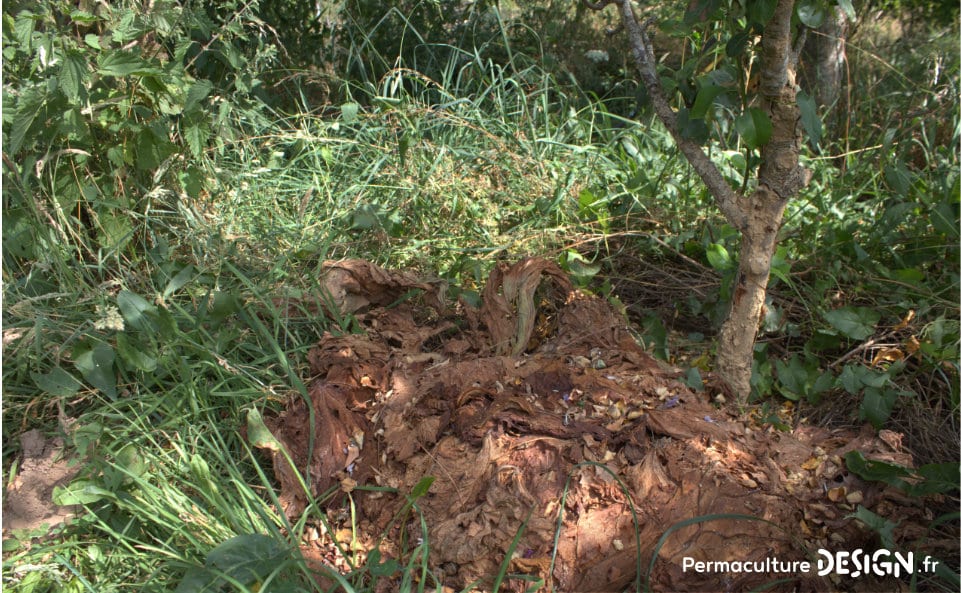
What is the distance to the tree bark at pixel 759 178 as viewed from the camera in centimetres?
197

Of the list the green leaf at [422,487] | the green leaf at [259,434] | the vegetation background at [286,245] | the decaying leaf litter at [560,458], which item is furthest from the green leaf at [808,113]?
the green leaf at [259,434]

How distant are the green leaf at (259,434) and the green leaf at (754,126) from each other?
1.40m

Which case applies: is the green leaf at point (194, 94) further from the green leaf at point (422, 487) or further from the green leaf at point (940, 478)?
the green leaf at point (940, 478)

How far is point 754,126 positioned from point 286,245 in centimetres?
165

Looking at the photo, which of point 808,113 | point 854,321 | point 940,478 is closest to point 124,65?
point 808,113

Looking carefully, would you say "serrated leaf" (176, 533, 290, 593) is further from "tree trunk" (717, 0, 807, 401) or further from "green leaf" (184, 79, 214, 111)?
"green leaf" (184, 79, 214, 111)

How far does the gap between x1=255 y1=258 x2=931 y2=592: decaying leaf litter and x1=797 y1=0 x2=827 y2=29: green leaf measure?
960mm

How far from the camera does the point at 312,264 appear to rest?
2842mm

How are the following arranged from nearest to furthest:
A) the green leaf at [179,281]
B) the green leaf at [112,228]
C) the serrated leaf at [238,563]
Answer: the serrated leaf at [238,563]
the green leaf at [179,281]
the green leaf at [112,228]

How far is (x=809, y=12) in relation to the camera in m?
1.83

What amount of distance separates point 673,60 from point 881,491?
141 inches

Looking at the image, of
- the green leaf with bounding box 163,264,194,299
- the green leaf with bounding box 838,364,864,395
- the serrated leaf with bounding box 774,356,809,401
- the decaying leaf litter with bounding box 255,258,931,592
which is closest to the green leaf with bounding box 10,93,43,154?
the green leaf with bounding box 163,264,194,299

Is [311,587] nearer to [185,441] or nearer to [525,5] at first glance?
[185,441]

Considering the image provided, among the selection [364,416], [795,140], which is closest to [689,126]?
[795,140]
